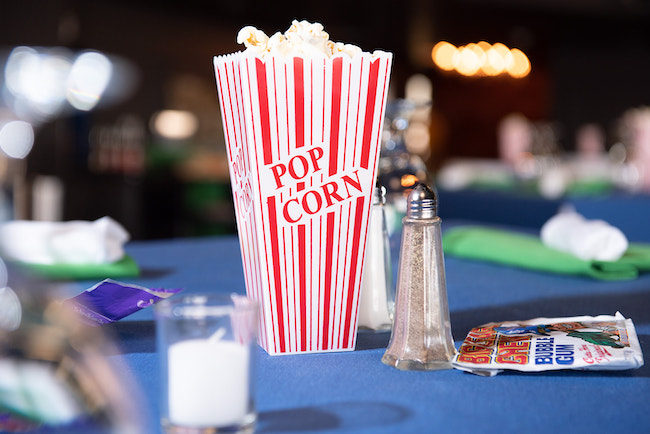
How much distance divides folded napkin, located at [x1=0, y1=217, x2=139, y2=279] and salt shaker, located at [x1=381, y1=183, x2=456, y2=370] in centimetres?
72

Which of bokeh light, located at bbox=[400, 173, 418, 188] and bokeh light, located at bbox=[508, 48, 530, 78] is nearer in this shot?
bokeh light, located at bbox=[400, 173, 418, 188]

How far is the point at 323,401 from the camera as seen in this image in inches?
28.5

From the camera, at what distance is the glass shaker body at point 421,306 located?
0.83 m

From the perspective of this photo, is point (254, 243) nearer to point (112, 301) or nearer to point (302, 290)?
point (302, 290)

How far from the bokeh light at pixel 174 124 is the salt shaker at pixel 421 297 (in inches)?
232

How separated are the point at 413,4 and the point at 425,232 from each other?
23.6ft

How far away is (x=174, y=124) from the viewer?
6668mm

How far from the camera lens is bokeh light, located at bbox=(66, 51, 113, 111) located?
5.86m

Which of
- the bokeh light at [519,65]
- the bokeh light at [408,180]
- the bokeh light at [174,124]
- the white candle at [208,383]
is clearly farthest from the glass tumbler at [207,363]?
the bokeh light at [519,65]

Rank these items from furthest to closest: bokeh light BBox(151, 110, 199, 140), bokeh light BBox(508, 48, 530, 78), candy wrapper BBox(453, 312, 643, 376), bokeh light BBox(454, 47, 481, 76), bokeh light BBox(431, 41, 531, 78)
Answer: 1. bokeh light BBox(508, 48, 530, 78)
2. bokeh light BBox(454, 47, 481, 76)
3. bokeh light BBox(431, 41, 531, 78)
4. bokeh light BBox(151, 110, 199, 140)
5. candy wrapper BBox(453, 312, 643, 376)

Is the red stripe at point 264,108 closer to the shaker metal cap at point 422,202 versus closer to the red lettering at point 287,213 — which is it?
the red lettering at point 287,213

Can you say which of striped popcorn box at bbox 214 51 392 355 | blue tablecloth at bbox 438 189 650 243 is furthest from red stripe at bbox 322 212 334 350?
blue tablecloth at bbox 438 189 650 243

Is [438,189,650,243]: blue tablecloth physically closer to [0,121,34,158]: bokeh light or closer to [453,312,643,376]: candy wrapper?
[453,312,643,376]: candy wrapper

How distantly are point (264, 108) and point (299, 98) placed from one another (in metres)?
0.04
